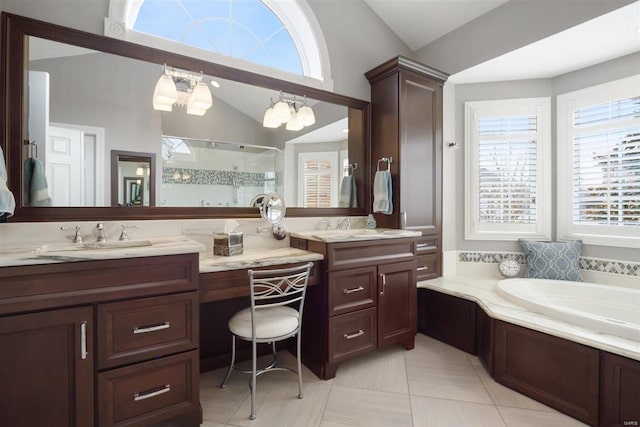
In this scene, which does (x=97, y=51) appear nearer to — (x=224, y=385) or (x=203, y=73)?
(x=203, y=73)

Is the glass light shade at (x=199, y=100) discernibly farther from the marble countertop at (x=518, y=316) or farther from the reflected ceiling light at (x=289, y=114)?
the marble countertop at (x=518, y=316)

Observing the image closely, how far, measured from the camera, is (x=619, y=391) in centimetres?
151

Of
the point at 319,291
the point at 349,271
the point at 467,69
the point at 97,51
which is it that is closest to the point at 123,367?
the point at 319,291

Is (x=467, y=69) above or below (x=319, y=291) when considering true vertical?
above

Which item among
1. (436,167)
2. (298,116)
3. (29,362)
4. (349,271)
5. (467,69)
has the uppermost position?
(467,69)

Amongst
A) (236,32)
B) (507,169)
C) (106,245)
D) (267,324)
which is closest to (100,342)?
(106,245)

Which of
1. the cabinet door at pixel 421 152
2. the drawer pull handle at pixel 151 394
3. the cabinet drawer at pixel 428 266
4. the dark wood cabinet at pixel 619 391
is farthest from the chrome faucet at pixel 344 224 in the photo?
the dark wood cabinet at pixel 619 391

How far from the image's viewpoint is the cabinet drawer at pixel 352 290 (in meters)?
2.04

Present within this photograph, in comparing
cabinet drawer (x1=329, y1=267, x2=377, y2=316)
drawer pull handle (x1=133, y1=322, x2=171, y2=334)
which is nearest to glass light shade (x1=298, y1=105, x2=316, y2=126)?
cabinet drawer (x1=329, y1=267, x2=377, y2=316)

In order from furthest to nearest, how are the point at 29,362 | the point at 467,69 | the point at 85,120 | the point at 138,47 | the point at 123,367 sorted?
the point at 467,69 → the point at 138,47 → the point at 85,120 → the point at 123,367 → the point at 29,362

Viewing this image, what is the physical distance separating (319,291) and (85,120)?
6.02ft

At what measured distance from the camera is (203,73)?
2143 millimetres

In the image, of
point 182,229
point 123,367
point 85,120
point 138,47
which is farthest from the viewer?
point 182,229

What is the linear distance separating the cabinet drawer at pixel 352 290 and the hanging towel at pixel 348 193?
32.4 inches
